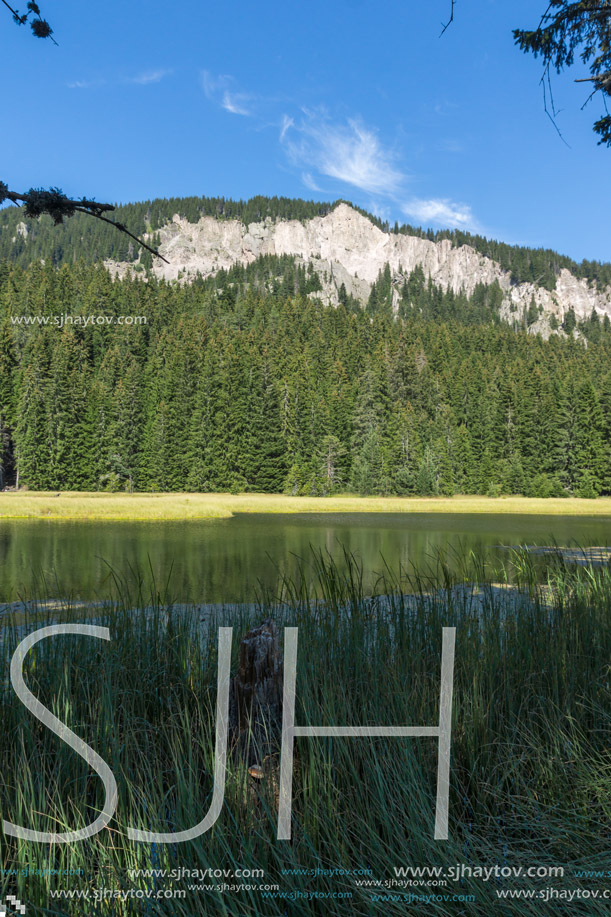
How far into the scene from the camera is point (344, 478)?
1956 inches

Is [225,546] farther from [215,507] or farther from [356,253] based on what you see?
[356,253]

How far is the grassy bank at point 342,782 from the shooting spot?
155 cm

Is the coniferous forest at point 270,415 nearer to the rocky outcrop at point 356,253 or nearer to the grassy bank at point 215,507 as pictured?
the grassy bank at point 215,507

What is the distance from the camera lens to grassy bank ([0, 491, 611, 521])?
2784 centimetres

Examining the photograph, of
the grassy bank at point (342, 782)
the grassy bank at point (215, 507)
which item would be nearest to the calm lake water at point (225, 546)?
the grassy bank at point (215, 507)

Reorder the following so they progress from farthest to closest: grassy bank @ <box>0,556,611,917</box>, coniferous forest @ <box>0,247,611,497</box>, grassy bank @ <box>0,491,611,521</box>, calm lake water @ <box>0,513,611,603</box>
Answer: coniferous forest @ <box>0,247,611,497</box> < grassy bank @ <box>0,491,611,521</box> < calm lake water @ <box>0,513,611,603</box> < grassy bank @ <box>0,556,611,917</box>

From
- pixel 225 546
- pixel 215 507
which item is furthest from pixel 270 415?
pixel 225 546

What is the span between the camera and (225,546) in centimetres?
1691

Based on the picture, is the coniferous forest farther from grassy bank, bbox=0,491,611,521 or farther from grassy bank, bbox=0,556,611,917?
grassy bank, bbox=0,556,611,917

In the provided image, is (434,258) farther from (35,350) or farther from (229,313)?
(35,350)

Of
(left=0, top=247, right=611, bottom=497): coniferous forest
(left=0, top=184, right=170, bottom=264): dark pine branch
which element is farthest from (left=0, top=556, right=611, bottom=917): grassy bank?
(left=0, top=247, right=611, bottom=497): coniferous forest

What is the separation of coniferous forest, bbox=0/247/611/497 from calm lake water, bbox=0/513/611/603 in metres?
19.5

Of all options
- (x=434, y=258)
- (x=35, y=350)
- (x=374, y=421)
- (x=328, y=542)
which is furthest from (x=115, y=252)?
(x=328, y=542)

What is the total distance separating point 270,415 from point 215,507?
18698mm
